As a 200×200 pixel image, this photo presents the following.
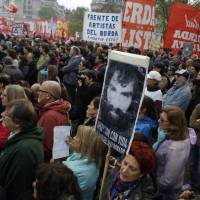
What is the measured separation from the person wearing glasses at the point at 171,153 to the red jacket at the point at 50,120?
1.06 m

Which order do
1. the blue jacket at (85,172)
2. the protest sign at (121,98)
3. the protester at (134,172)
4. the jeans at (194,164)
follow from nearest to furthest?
the protest sign at (121,98)
the protester at (134,172)
the blue jacket at (85,172)
the jeans at (194,164)

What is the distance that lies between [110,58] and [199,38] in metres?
8.14

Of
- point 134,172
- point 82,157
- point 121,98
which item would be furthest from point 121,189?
point 121,98

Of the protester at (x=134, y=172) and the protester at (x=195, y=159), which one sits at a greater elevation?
the protester at (x=134, y=172)

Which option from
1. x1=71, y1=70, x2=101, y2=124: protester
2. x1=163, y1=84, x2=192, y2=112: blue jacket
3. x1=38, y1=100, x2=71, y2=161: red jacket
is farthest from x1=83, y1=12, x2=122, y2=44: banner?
x1=38, y1=100, x2=71, y2=161: red jacket

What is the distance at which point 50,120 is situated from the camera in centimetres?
436

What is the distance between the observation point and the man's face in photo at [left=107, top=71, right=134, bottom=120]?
3.14 metres

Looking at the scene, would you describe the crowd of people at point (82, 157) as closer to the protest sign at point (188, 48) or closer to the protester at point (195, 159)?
the protester at point (195, 159)

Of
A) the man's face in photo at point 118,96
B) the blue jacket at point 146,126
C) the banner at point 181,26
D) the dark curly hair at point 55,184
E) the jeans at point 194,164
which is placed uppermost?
the banner at point 181,26

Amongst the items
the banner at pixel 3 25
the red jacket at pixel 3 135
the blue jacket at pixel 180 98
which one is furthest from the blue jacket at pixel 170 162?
the banner at pixel 3 25

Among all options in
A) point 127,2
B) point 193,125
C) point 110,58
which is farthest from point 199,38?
point 110,58

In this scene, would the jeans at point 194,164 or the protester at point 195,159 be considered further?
the jeans at point 194,164

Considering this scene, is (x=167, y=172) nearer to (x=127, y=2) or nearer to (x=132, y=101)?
(x=132, y=101)

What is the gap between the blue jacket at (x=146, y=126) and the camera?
463cm
